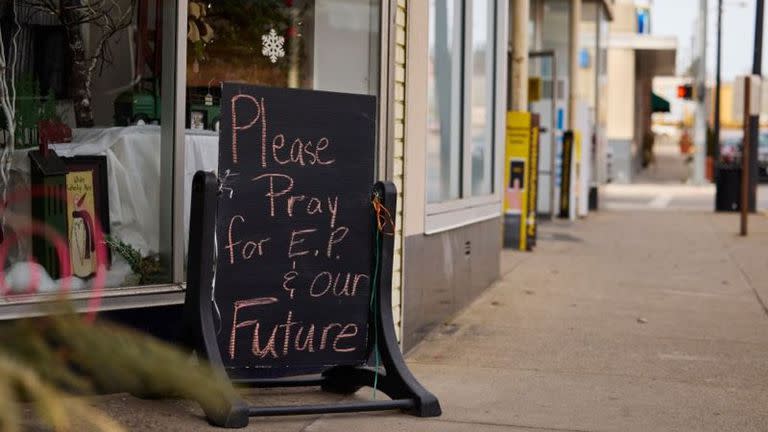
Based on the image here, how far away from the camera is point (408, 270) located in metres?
7.01

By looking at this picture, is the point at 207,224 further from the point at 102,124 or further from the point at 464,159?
the point at 464,159

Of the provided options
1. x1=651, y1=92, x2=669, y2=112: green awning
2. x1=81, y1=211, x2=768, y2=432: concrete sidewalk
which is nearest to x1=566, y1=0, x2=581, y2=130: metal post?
x1=81, y1=211, x2=768, y2=432: concrete sidewalk

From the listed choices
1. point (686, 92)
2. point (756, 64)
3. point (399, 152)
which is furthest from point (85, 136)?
point (686, 92)

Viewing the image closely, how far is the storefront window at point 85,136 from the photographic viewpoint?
5344 millimetres

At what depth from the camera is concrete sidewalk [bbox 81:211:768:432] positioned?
17.2 ft

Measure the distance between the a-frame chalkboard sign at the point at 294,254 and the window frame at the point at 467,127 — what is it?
2107mm

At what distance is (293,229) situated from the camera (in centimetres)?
513

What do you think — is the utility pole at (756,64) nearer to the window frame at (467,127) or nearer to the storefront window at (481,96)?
the window frame at (467,127)

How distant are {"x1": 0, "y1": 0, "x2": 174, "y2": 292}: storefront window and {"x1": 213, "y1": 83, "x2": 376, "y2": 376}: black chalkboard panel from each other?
742mm

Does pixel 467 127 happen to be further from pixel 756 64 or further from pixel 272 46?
pixel 756 64

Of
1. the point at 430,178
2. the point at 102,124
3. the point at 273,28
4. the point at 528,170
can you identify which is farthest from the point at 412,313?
the point at 528,170

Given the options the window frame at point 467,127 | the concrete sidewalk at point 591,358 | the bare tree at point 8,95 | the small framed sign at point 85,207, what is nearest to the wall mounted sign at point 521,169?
the concrete sidewalk at point 591,358

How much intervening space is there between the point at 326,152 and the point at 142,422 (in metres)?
1.36

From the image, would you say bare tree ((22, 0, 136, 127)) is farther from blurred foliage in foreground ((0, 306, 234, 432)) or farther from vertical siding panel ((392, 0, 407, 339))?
blurred foliage in foreground ((0, 306, 234, 432))
